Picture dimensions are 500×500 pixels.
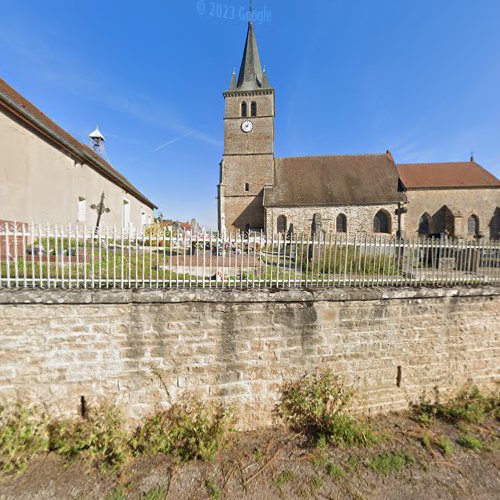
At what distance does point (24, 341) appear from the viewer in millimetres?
3000

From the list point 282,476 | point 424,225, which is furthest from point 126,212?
point 424,225

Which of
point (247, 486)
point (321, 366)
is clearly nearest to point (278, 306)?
point (321, 366)

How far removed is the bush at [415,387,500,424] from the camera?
12.7 feet

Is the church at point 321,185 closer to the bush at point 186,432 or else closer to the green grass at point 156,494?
the bush at point 186,432

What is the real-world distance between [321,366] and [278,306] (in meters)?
1.21

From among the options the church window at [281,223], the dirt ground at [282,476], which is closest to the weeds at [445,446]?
the dirt ground at [282,476]

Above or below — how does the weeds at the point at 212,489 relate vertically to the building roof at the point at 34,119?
below

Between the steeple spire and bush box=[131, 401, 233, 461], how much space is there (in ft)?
83.8

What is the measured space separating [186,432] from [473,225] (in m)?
28.7

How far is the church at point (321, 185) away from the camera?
19.7 metres

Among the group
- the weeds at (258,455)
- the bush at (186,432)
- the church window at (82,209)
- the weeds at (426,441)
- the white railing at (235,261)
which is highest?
the church window at (82,209)

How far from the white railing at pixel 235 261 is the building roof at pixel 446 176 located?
21.1 m

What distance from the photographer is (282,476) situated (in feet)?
9.43

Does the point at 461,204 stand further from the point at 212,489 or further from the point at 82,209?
the point at 82,209
